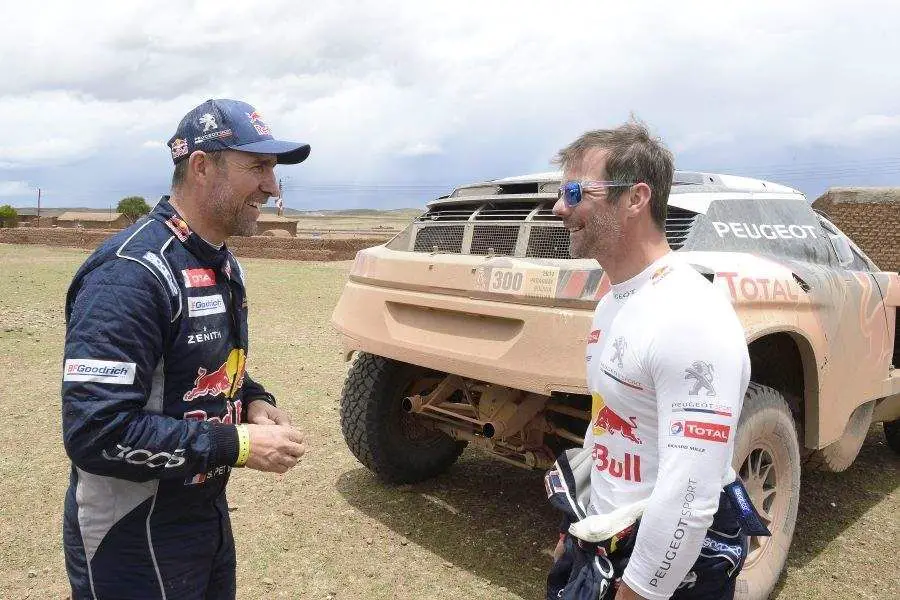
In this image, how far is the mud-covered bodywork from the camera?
3.04 meters

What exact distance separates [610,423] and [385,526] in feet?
8.38

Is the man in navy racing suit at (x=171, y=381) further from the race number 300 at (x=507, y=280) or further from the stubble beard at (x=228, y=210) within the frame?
the race number 300 at (x=507, y=280)

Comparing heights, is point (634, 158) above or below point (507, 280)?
above

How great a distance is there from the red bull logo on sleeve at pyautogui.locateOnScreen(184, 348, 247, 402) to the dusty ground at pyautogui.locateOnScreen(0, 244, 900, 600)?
5.60 ft

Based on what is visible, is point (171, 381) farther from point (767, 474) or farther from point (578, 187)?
point (767, 474)

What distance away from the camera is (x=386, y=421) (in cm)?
429

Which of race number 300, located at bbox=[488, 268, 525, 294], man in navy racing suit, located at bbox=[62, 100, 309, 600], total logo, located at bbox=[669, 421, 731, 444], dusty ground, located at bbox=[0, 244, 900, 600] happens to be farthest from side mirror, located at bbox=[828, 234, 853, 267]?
man in navy racing suit, located at bbox=[62, 100, 309, 600]

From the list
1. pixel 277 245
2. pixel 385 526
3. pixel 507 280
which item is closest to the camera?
pixel 507 280

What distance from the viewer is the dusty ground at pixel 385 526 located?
3.46 m

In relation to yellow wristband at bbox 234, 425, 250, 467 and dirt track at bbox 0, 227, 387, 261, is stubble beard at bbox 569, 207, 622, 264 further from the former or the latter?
dirt track at bbox 0, 227, 387, 261

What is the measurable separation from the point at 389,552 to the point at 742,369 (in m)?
2.64

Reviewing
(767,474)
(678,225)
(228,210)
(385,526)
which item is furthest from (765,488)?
(228,210)

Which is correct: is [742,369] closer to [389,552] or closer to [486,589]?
[486,589]

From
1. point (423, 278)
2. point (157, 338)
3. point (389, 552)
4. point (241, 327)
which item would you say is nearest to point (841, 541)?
point (389, 552)
